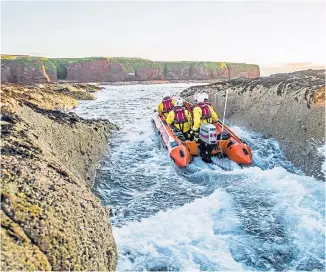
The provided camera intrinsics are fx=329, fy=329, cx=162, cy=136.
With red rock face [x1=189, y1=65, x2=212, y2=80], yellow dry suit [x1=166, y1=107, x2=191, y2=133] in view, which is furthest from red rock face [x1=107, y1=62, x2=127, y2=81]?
yellow dry suit [x1=166, y1=107, x2=191, y2=133]

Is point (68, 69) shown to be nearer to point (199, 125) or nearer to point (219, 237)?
point (199, 125)

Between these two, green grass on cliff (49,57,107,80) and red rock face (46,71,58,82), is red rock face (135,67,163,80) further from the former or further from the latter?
red rock face (46,71,58,82)

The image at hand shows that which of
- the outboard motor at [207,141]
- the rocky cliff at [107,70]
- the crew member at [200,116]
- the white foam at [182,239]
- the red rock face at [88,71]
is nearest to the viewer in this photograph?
the white foam at [182,239]

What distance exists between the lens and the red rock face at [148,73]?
116812 millimetres

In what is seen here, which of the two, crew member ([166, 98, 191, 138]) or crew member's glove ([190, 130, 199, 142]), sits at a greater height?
crew member ([166, 98, 191, 138])

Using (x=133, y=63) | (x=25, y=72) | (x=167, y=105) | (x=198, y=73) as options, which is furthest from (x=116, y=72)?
(x=167, y=105)

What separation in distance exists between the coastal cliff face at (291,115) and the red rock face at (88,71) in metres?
94.6

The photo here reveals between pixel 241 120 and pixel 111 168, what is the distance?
9006mm

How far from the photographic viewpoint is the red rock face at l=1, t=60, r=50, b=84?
91438 millimetres

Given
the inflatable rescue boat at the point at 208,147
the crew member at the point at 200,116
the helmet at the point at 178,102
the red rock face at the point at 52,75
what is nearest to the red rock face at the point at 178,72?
the red rock face at the point at 52,75

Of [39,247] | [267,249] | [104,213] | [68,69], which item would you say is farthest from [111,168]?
[68,69]

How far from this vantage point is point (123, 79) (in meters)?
112

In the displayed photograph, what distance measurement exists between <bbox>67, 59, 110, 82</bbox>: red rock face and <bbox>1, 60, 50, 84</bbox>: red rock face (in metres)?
14.2

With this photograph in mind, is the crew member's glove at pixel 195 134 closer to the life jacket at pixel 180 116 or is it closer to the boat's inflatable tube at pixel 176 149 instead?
the boat's inflatable tube at pixel 176 149
